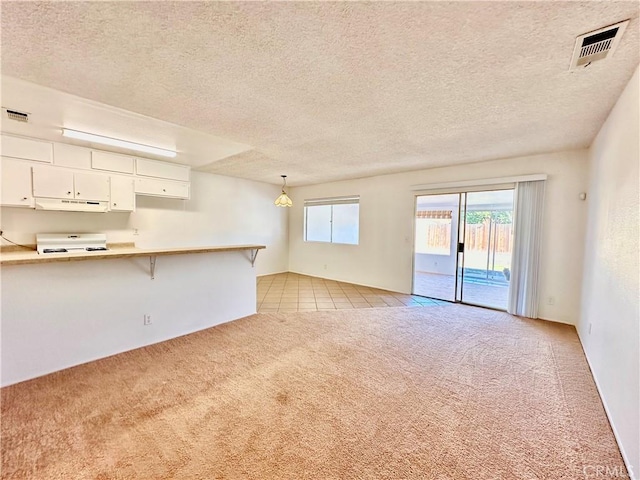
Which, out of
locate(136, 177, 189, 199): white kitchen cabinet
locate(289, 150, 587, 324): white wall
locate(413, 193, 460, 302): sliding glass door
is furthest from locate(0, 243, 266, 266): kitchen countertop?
locate(413, 193, 460, 302): sliding glass door

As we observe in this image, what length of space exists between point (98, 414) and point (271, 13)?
9.36ft

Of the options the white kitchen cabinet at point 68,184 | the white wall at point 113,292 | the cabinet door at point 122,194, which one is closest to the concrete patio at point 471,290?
the white wall at point 113,292

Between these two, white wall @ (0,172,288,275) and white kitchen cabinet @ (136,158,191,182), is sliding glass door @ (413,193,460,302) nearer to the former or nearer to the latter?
white wall @ (0,172,288,275)

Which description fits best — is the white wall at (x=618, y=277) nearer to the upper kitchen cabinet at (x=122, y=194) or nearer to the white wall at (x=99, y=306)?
→ the white wall at (x=99, y=306)

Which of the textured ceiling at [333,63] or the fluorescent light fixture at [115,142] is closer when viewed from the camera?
the textured ceiling at [333,63]

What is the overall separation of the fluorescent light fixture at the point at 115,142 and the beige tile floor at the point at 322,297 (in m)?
2.88

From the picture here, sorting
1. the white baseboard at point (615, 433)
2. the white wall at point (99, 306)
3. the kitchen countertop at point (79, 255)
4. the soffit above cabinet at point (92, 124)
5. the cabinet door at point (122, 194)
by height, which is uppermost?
Result: the soffit above cabinet at point (92, 124)

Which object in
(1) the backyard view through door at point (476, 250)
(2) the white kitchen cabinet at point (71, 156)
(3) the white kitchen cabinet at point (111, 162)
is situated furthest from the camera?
(1) the backyard view through door at point (476, 250)

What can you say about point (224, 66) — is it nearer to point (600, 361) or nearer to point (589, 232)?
point (600, 361)

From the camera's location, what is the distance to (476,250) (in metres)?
5.49

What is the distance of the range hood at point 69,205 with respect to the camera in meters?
3.46

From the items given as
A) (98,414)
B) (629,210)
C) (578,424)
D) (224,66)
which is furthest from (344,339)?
(224,66)

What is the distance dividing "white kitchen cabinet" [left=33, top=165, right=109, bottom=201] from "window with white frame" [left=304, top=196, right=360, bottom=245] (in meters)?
4.47

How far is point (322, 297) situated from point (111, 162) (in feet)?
13.6
